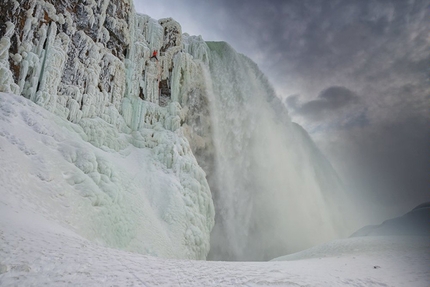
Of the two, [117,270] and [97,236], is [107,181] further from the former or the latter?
[117,270]

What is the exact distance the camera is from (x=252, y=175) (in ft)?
76.7

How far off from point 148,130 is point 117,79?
12.3 ft

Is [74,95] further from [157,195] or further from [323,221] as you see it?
[323,221]

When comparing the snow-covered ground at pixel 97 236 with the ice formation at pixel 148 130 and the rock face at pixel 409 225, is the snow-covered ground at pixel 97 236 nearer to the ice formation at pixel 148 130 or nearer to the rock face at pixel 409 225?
the ice formation at pixel 148 130

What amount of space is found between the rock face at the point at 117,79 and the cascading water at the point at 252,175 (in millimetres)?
2991

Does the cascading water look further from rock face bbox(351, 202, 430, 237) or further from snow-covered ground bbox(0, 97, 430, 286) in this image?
rock face bbox(351, 202, 430, 237)

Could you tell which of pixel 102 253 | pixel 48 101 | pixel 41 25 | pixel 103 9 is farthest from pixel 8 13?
pixel 102 253

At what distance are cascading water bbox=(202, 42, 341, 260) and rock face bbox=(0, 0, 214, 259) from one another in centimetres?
299

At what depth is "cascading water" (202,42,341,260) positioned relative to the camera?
66.6 feet

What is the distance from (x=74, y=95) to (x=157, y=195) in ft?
22.4

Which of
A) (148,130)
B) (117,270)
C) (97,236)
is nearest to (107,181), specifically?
(97,236)

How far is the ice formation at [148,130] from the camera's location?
966 centimetres

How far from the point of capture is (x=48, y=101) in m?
10.9

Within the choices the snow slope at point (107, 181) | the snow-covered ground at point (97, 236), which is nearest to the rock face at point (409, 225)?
the snow-covered ground at point (97, 236)
